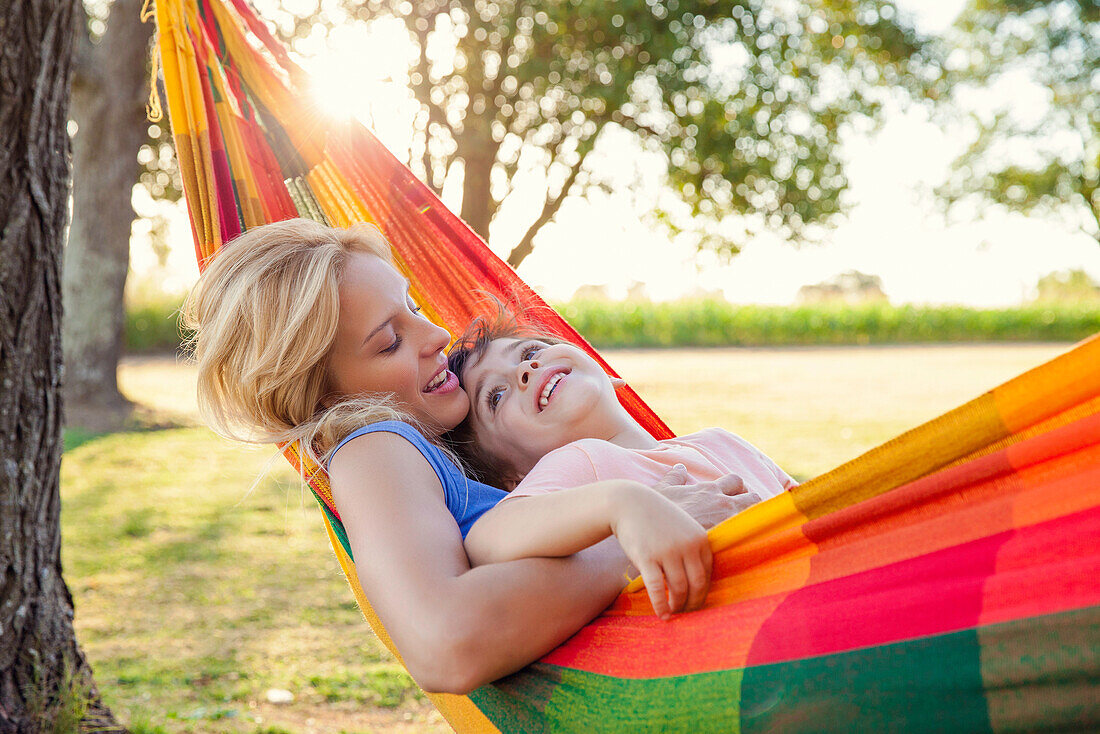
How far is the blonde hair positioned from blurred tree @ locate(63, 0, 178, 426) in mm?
5839

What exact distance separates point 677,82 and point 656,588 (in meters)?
7.99

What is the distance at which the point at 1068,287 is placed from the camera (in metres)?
26.4

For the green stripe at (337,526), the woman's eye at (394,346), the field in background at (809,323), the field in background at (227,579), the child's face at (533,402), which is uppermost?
the woman's eye at (394,346)

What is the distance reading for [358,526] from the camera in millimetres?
1072

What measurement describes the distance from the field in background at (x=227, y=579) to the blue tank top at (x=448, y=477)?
343mm

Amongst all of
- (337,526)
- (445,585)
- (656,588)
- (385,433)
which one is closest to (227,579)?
(337,526)

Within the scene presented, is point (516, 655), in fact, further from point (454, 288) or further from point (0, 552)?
point (0, 552)

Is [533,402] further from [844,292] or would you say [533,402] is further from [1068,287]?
[1068,287]

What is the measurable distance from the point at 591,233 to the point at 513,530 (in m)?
9.70

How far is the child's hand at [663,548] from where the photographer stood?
3.04ft

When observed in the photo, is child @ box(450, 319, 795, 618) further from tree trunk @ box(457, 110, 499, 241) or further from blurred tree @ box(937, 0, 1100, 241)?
blurred tree @ box(937, 0, 1100, 241)

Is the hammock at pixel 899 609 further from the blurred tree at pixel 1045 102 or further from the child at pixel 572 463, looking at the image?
the blurred tree at pixel 1045 102

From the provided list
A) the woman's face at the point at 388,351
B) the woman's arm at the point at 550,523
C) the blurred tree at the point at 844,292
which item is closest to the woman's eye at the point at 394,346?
the woman's face at the point at 388,351

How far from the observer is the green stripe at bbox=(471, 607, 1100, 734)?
794 millimetres
